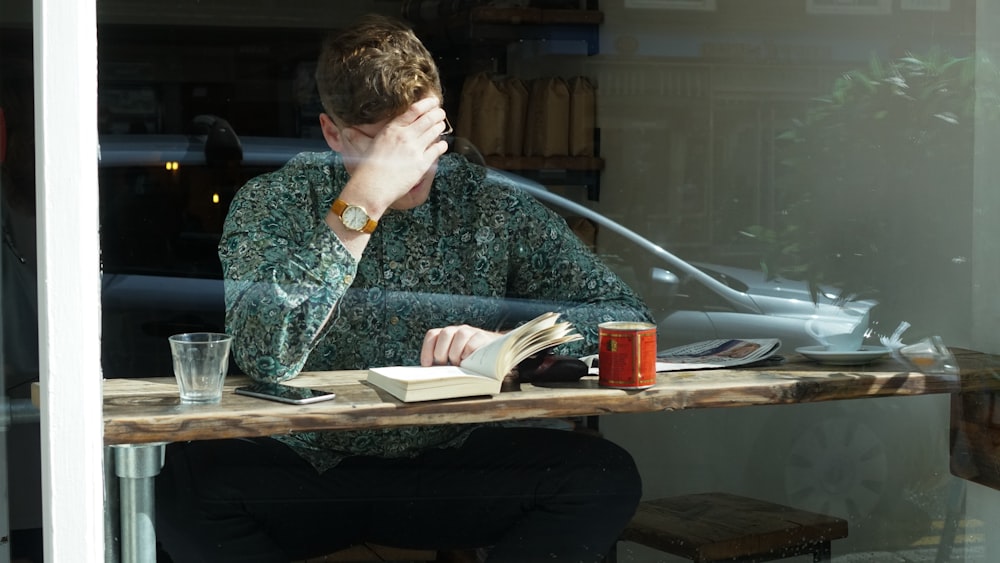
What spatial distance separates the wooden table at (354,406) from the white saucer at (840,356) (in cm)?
7

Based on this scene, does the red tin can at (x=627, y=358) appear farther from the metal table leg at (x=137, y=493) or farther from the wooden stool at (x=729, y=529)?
the metal table leg at (x=137, y=493)

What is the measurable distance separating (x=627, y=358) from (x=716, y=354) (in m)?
0.34

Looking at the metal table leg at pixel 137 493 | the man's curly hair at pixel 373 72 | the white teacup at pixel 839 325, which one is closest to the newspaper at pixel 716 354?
the white teacup at pixel 839 325

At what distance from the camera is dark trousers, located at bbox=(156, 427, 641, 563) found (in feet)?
6.05

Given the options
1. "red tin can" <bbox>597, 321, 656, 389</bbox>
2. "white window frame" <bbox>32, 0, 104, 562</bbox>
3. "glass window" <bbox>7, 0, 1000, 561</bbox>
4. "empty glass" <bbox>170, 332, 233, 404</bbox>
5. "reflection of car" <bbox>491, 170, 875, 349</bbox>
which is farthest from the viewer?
"reflection of car" <bbox>491, 170, 875, 349</bbox>

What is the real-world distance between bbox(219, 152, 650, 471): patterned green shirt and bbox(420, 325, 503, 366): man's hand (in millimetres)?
141

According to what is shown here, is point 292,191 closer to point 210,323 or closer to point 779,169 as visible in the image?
point 210,323

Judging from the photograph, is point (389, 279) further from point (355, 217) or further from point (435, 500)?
point (435, 500)

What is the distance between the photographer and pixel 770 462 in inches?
95.4

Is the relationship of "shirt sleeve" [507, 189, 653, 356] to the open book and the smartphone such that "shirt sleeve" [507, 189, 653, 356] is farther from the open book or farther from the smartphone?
the smartphone

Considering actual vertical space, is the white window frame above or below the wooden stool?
above

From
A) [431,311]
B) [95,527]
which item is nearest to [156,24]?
[431,311]

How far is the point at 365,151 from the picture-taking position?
1952 mm

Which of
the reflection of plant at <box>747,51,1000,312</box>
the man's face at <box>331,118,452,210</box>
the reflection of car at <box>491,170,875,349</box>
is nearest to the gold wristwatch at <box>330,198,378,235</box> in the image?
the man's face at <box>331,118,452,210</box>
